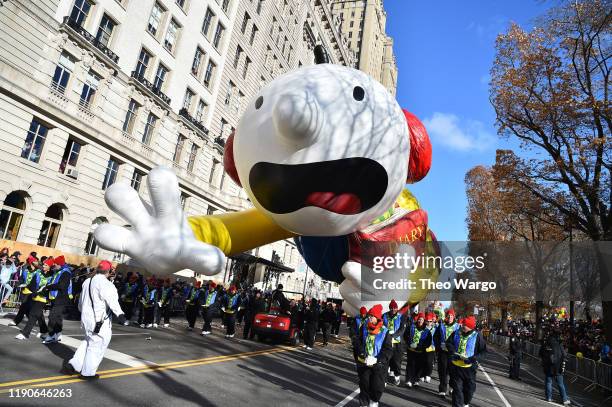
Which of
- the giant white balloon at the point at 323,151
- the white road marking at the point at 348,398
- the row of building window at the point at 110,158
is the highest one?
the row of building window at the point at 110,158

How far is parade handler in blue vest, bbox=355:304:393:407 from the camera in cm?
641

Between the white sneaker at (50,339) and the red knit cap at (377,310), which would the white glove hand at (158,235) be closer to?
the red knit cap at (377,310)

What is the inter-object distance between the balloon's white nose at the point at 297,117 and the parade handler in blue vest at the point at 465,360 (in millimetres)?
6653

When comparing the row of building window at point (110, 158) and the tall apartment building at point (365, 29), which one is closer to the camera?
the row of building window at point (110, 158)

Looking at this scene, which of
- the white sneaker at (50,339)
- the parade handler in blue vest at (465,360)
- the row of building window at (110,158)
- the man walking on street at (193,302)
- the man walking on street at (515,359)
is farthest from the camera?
the row of building window at (110,158)

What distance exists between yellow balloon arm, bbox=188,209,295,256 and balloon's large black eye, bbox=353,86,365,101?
1344mm

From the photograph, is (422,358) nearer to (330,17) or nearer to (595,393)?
(595,393)

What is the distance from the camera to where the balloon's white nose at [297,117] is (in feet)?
8.45

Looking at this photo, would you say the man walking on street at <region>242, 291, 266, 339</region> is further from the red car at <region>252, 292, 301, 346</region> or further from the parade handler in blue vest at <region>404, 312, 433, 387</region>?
the parade handler in blue vest at <region>404, 312, 433, 387</region>

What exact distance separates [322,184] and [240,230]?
4.26 feet

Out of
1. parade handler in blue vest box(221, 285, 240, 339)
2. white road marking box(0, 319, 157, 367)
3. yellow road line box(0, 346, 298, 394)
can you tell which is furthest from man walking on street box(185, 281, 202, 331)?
white road marking box(0, 319, 157, 367)

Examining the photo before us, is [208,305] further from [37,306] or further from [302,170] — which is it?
[302,170]

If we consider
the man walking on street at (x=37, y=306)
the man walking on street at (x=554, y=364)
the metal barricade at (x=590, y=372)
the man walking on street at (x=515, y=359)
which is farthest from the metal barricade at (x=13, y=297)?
the metal barricade at (x=590, y=372)

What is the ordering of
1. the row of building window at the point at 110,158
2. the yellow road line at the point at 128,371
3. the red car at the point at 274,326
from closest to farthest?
the yellow road line at the point at 128,371 → the red car at the point at 274,326 → the row of building window at the point at 110,158
